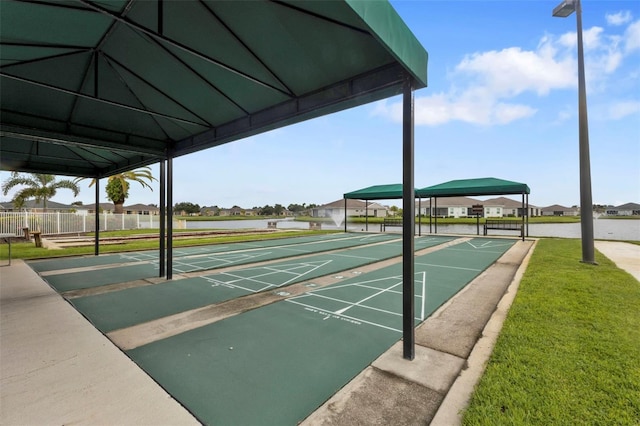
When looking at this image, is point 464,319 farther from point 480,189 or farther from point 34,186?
point 34,186

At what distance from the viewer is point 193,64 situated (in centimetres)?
428

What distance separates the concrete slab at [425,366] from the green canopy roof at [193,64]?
3288 mm

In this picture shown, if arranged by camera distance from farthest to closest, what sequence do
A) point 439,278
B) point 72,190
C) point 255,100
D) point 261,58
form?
point 72,190
point 439,278
point 255,100
point 261,58

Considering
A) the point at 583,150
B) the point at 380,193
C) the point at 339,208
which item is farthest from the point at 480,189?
the point at 339,208

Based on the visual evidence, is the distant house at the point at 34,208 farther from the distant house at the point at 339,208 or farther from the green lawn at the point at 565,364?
the distant house at the point at 339,208

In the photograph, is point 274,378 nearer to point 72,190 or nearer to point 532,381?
point 532,381

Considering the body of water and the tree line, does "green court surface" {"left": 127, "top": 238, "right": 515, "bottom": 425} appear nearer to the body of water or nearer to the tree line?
the body of water

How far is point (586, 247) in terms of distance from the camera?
338 inches

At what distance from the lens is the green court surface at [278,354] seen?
246 centimetres

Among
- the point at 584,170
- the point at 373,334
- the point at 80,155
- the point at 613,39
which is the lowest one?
the point at 373,334

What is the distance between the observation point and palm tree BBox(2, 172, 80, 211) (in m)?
24.7

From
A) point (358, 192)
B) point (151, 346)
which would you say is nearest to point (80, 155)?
point (151, 346)

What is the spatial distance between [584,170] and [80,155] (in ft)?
53.2

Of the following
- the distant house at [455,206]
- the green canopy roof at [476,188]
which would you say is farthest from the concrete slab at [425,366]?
the distant house at [455,206]
